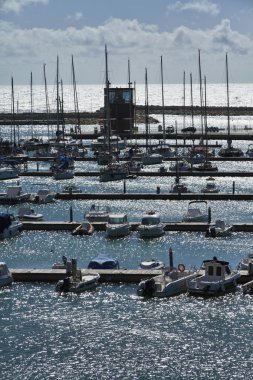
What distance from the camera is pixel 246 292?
137ft

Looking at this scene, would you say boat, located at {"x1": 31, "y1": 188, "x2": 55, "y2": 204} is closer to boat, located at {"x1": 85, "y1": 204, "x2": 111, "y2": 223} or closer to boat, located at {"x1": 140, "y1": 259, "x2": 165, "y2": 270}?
boat, located at {"x1": 85, "y1": 204, "x2": 111, "y2": 223}

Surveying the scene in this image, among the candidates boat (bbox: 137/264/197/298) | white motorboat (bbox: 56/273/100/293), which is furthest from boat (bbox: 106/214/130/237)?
boat (bbox: 137/264/197/298)

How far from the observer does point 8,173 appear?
9150cm

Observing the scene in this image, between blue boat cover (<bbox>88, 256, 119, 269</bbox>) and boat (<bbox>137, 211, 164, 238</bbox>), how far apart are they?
9.94 metres

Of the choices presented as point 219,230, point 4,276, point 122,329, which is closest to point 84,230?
point 219,230

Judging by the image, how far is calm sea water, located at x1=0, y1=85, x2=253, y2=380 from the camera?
32438mm

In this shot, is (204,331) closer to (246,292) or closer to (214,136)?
(246,292)

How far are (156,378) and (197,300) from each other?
32.4 feet

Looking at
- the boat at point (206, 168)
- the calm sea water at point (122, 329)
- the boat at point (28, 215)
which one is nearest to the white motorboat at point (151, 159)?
the boat at point (206, 168)

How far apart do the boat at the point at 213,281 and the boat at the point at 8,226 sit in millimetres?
17426

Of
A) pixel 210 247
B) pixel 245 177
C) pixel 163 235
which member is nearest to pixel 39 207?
pixel 163 235

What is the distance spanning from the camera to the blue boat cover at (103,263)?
151ft

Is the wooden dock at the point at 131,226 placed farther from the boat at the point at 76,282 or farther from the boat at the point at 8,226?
the boat at the point at 76,282

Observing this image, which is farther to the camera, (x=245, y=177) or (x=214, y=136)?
(x=214, y=136)
